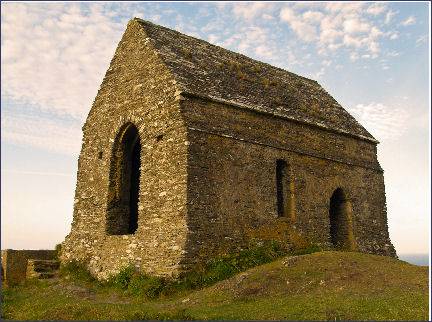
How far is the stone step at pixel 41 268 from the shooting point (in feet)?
56.7

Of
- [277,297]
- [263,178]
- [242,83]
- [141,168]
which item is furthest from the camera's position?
[242,83]


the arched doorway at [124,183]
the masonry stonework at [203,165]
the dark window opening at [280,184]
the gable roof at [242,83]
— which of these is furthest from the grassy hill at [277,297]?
the gable roof at [242,83]

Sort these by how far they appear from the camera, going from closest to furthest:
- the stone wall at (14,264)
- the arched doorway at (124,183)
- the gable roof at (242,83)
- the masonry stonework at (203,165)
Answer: the masonry stonework at (203,165) → the stone wall at (14,264) → the gable roof at (242,83) → the arched doorway at (124,183)

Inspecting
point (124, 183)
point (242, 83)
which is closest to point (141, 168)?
point (124, 183)

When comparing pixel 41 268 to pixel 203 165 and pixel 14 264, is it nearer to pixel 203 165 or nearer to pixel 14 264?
pixel 14 264

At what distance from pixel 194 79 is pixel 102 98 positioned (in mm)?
4894

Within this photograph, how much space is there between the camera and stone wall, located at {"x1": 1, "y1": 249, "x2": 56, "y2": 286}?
56.6 ft

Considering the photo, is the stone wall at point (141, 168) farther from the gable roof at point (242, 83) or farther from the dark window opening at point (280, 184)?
the dark window opening at point (280, 184)

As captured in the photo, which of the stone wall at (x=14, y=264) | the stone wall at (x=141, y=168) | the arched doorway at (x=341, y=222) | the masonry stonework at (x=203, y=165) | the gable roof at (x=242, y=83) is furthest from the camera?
the arched doorway at (x=341, y=222)

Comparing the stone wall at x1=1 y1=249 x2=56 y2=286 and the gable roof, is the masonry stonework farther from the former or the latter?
the stone wall at x1=1 y1=249 x2=56 y2=286

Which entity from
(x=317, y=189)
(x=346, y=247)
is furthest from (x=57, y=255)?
(x=346, y=247)

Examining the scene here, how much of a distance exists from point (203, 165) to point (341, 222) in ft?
29.1

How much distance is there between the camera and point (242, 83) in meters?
19.5

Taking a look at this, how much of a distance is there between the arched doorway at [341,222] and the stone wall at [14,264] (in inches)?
516
